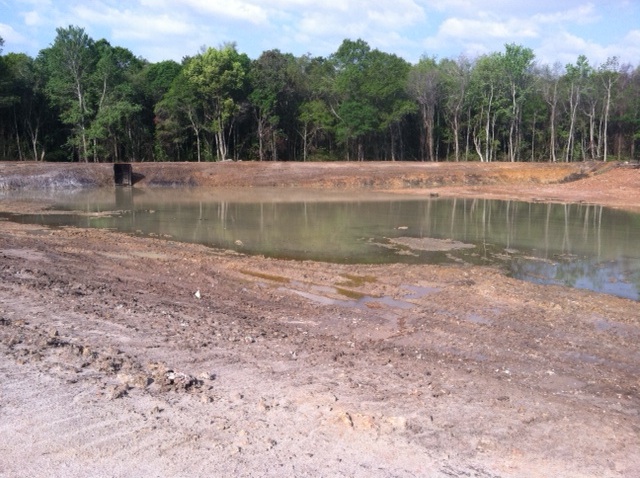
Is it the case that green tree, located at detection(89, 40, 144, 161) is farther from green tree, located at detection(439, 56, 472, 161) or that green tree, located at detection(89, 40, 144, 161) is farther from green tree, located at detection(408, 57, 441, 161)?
green tree, located at detection(439, 56, 472, 161)

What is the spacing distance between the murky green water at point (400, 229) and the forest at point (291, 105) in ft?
70.6

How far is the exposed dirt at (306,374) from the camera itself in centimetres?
455

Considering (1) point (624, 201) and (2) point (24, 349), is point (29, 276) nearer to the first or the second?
(2) point (24, 349)

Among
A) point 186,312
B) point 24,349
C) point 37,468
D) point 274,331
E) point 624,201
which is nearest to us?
point 37,468

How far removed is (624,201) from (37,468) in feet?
120

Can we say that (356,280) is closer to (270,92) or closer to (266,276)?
(266,276)

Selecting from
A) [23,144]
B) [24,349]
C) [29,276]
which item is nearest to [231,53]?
[23,144]

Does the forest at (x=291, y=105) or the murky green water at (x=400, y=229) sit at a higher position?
the forest at (x=291, y=105)

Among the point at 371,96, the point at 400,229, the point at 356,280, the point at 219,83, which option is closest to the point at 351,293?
the point at 356,280

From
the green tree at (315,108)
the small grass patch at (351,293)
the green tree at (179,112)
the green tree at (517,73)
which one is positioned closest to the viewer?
the small grass patch at (351,293)

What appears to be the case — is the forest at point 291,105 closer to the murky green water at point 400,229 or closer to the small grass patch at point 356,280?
→ the murky green water at point 400,229

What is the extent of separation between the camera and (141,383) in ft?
18.3

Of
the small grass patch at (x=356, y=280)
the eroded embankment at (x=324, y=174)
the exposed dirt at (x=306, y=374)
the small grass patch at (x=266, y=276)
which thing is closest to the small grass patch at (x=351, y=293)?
the exposed dirt at (x=306, y=374)

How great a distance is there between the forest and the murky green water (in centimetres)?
2151
